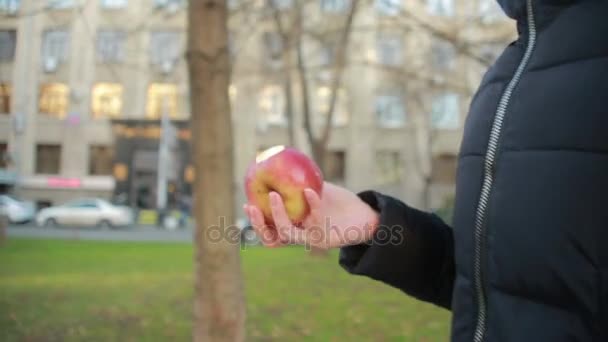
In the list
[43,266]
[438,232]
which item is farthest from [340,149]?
[438,232]

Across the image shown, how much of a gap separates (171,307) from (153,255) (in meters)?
6.52

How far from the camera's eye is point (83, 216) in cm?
2192

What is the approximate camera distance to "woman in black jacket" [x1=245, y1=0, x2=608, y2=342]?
89 centimetres

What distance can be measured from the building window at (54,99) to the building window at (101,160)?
3.26 m

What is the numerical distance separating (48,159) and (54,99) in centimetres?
505

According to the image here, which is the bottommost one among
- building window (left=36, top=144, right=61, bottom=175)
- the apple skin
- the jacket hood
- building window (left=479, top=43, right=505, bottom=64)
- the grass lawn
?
the grass lawn

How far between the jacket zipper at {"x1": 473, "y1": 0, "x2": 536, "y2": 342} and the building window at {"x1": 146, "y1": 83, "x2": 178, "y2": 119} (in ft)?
91.8

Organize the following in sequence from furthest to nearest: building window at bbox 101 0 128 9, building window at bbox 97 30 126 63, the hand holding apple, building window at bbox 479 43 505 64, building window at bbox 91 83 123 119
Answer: building window at bbox 91 83 123 119 → building window at bbox 101 0 128 9 → building window at bbox 479 43 505 64 → building window at bbox 97 30 126 63 → the hand holding apple

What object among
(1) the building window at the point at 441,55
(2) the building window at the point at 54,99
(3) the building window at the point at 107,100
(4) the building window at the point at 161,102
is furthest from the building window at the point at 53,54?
(1) the building window at the point at 441,55

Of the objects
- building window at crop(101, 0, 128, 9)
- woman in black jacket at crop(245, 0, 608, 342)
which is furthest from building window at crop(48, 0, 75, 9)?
building window at crop(101, 0, 128, 9)

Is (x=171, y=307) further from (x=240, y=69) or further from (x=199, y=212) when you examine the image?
(x=240, y=69)

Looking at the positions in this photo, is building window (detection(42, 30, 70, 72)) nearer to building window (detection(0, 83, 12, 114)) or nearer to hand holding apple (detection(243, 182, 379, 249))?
building window (detection(0, 83, 12, 114))

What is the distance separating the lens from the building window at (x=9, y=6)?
5386 millimetres

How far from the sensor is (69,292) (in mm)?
6902
